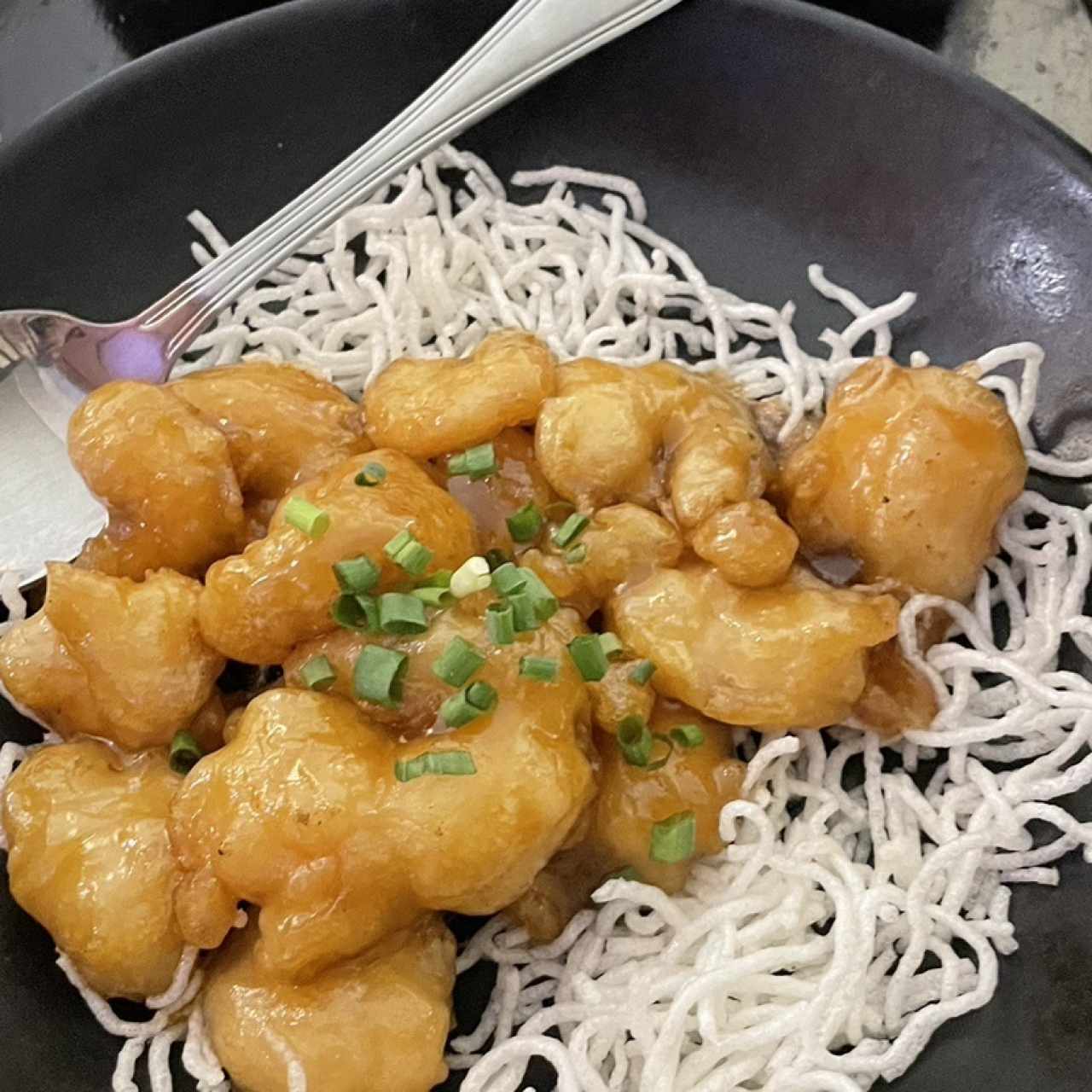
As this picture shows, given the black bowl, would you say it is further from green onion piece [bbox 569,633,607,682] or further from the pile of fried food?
green onion piece [bbox 569,633,607,682]

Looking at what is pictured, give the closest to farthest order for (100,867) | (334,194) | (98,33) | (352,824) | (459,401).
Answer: (352,824) → (100,867) → (459,401) → (334,194) → (98,33)

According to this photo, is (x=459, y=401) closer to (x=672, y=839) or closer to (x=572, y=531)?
(x=572, y=531)

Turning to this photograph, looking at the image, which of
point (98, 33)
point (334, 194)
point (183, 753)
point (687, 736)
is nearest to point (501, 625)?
point (687, 736)

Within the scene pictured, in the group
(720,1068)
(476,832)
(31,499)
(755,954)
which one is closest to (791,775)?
(755,954)

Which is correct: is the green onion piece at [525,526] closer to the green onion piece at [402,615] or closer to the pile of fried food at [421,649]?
the pile of fried food at [421,649]

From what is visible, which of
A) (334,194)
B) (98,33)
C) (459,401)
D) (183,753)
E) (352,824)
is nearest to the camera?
(352,824)

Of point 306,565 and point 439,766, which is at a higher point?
point 306,565

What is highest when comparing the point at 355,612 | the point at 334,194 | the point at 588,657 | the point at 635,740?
the point at 334,194
